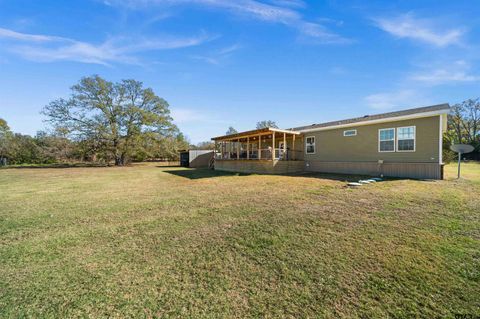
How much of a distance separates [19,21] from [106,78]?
16.9 meters

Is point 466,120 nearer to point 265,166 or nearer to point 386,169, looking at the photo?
point 386,169

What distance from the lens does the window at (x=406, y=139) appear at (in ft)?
32.0

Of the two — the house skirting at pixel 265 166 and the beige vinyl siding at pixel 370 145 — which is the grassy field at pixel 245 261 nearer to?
the beige vinyl siding at pixel 370 145

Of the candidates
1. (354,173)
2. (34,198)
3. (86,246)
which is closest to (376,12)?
(354,173)

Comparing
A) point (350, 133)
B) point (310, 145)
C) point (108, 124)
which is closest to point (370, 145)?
point (350, 133)

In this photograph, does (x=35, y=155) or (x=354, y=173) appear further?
(x=35, y=155)

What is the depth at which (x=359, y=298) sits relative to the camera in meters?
2.02

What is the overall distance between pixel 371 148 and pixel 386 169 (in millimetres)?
1376

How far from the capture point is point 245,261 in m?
2.73

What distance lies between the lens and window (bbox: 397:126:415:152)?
384 inches

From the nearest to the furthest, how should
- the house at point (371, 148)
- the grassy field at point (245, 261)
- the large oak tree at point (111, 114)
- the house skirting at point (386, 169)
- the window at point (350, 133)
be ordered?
the grassy field at point (245, 261) → the house skirting at point (386, 169) → the house at point (371, 148) → the window at point (350, 133) → the large oak tree at point (111, 114)

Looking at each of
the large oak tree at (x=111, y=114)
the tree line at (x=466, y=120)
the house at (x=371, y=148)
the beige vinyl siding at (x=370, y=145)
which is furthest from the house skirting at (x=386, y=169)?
the tree line at (x=466, y=120)

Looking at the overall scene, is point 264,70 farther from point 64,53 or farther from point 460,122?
point 460,122

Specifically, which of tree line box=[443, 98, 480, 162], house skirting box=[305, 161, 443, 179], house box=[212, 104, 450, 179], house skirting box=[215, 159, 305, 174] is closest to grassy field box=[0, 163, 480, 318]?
house skirting box=[305, 161, 443, 179]
